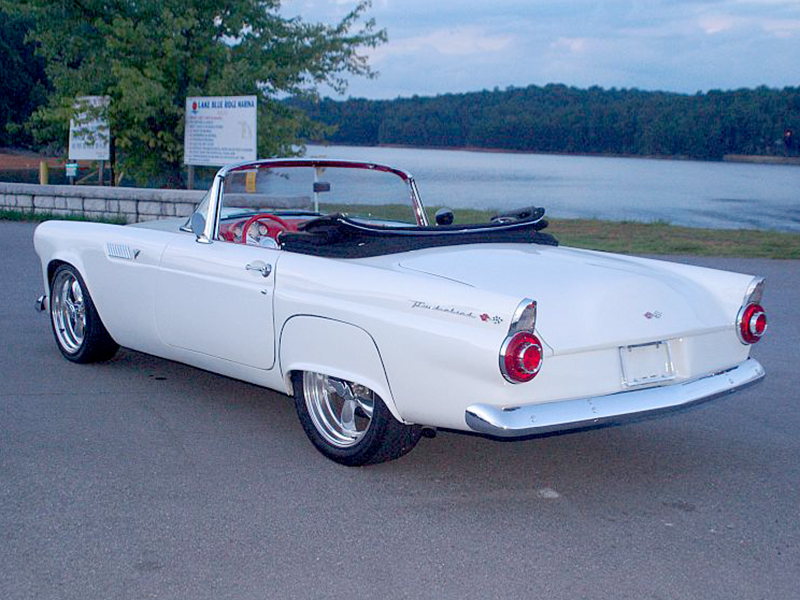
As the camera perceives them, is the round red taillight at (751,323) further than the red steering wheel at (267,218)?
No

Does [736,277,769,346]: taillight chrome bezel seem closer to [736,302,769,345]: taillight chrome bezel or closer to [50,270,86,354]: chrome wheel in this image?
[736,302,769,345]: taillight chrome bezel

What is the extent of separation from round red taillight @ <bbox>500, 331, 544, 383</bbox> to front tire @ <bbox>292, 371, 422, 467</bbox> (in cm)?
72

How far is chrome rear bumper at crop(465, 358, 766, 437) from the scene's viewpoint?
160 inches

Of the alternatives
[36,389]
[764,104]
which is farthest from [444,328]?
[764,104]

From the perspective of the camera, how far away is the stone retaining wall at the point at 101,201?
1568 cm

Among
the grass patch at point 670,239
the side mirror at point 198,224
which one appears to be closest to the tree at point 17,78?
the grass patch at point 670,239

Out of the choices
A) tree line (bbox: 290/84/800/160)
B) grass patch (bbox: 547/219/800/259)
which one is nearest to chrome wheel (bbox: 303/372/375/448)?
grass patch (bbox: 547/219/800/259)

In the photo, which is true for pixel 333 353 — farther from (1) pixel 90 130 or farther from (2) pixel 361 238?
(1) pixel 90 130

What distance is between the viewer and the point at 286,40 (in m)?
18.6

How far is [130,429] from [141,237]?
129cm

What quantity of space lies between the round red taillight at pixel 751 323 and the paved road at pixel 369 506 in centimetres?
61

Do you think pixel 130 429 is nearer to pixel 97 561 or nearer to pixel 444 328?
pixel 97 561

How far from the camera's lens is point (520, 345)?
404 cm

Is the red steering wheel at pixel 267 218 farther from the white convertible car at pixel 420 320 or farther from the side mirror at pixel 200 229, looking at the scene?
the side mirror at pixel 200 229
